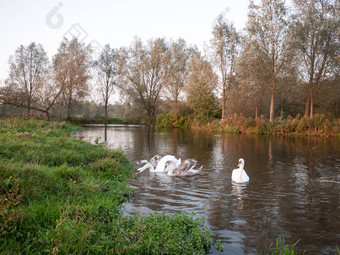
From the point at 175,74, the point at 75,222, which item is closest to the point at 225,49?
the point at 175,74

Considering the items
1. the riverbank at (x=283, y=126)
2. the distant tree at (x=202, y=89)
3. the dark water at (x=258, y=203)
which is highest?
the distant tree at (x=202, y=89)

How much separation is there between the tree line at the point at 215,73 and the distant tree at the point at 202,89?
0.48 feet

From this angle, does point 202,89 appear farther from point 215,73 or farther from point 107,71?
point 107,71

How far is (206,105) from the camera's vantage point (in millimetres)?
38469

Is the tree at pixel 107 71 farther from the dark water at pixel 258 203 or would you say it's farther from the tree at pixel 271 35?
the dark water at pixel 258 203

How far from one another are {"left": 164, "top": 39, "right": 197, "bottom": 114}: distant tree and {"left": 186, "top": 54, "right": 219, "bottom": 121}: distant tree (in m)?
2.82

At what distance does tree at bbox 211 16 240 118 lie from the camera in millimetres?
35750

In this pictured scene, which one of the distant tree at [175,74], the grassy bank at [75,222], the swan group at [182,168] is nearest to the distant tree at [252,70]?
the distant tree at [175,74]

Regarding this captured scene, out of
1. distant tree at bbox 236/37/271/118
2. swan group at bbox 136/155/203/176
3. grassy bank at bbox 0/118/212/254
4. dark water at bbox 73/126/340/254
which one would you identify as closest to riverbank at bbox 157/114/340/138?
distant tree at bbox 236/37/271/118

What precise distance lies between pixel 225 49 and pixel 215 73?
11.4ft

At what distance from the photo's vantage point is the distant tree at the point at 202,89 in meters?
38.1

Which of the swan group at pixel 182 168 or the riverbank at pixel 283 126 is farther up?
the riverbank at pixel 283 126

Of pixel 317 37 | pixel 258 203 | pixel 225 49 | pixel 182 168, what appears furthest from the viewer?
pixel 225 49

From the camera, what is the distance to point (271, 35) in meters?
28.2
